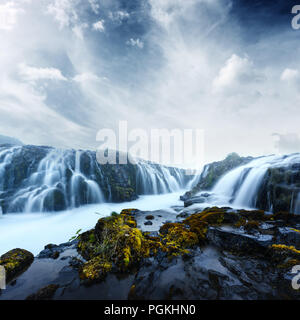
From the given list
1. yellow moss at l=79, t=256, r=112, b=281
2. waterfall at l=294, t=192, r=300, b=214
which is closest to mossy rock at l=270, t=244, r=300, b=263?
yellow moss at l=79, t=256, r=112, b=281

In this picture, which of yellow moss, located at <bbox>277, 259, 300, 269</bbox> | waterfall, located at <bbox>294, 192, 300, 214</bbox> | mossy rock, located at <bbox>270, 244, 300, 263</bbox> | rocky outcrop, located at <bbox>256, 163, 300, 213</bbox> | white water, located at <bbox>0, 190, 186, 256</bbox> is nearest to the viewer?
yellow moss, located at <bbox>277, 259, 300, 269</bbox>

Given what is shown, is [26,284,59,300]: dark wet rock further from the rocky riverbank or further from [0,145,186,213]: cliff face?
[0,145,186,213]: cliff face

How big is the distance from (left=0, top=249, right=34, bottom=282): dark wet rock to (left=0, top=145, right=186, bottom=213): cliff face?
44.9 feet

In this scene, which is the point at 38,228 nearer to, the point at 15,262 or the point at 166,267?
the point at 15,262

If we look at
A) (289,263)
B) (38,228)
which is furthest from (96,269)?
(38,228)

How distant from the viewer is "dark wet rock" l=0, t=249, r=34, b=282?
3.48 meters

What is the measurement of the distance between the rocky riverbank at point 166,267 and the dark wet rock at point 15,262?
22 millimetres

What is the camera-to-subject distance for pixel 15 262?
12.2 feet

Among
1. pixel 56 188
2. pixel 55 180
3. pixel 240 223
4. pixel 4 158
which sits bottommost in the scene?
pixel 56 188

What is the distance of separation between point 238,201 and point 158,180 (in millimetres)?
22500

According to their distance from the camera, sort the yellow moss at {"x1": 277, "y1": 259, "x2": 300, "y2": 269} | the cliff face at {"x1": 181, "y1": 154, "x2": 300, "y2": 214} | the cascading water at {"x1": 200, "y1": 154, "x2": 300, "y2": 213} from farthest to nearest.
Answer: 1. the cascading water at {"x1": 200, "y1": 154, "x2": 300, "y2": 213}
2. the cliff face at {"x1": 181, "y1": 154, "x2": 300, "y2": 214}
3. the yellow moss at {"x1": 277, "y1": 259, "x2": 300, "y2": 269}

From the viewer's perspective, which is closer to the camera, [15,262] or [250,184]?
[15,262]

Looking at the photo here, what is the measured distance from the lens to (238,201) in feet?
43.2

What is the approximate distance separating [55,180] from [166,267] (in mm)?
19823
